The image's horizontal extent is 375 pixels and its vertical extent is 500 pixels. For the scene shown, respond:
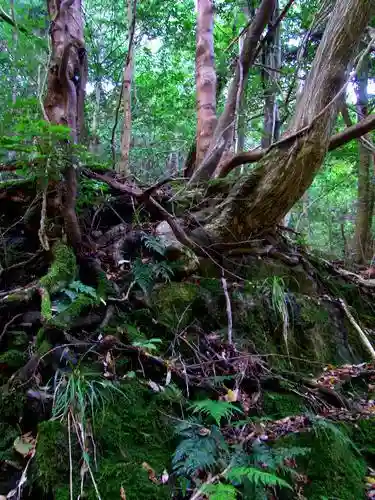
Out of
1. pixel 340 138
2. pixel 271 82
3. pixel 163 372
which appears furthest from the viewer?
pixel 271 82

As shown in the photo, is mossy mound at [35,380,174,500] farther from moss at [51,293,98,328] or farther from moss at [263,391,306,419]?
moss at [263,391,306,419]

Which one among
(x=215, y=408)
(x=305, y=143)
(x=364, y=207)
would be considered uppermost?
(x=305, y=143)

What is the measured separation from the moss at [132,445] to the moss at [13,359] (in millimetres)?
602

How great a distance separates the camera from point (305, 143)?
3.36 meters

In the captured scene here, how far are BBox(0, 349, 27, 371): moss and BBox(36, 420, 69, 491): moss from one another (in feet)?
1.68

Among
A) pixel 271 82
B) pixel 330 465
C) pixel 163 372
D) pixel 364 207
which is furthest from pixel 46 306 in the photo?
pixel 364 207

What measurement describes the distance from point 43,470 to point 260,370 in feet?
5.42

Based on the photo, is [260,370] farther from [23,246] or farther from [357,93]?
[357,93]

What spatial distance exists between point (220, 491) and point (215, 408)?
524 mm

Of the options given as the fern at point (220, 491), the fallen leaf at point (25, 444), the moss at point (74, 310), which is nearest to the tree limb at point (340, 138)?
the moss at point (74, 310)

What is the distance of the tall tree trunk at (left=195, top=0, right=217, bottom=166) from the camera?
5.45 metres

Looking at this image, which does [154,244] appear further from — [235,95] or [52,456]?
[235,95]

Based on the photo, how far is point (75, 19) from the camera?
10.9ft

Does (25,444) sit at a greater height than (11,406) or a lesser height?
lesser
